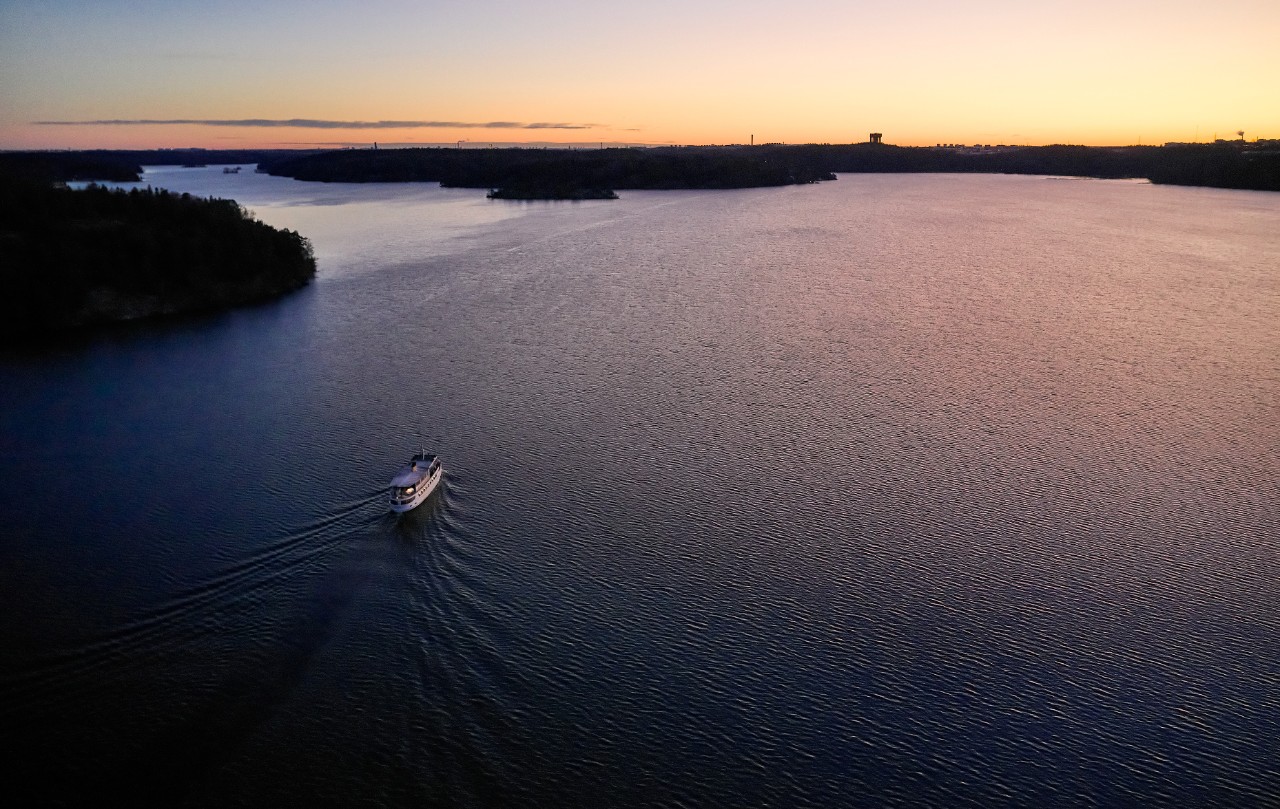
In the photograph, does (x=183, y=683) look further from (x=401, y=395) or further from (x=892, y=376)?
(x=892, y=376)

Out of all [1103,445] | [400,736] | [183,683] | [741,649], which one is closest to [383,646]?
[400,736]

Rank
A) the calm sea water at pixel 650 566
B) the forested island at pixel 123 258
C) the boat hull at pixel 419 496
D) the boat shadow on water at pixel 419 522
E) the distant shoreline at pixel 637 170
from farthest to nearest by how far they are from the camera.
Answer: the distant shoreline at pixel 637 170 → the forested island at pixel 123 258 → the boat hull at pixel 419 496 → the boat shadow on water at pixel 419 522 → the calm sea water at pixel 650 566

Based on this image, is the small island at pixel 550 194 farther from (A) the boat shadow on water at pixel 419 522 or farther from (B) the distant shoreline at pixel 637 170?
(A) the boat shadow on water at pixel 419 522

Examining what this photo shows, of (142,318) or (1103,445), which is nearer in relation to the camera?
(1103,445)

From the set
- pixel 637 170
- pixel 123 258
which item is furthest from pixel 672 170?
pixel 123 258

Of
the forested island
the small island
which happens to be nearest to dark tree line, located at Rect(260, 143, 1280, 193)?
the small island

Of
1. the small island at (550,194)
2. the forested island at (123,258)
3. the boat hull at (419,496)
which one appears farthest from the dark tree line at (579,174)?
the boat hull at (419,496)
